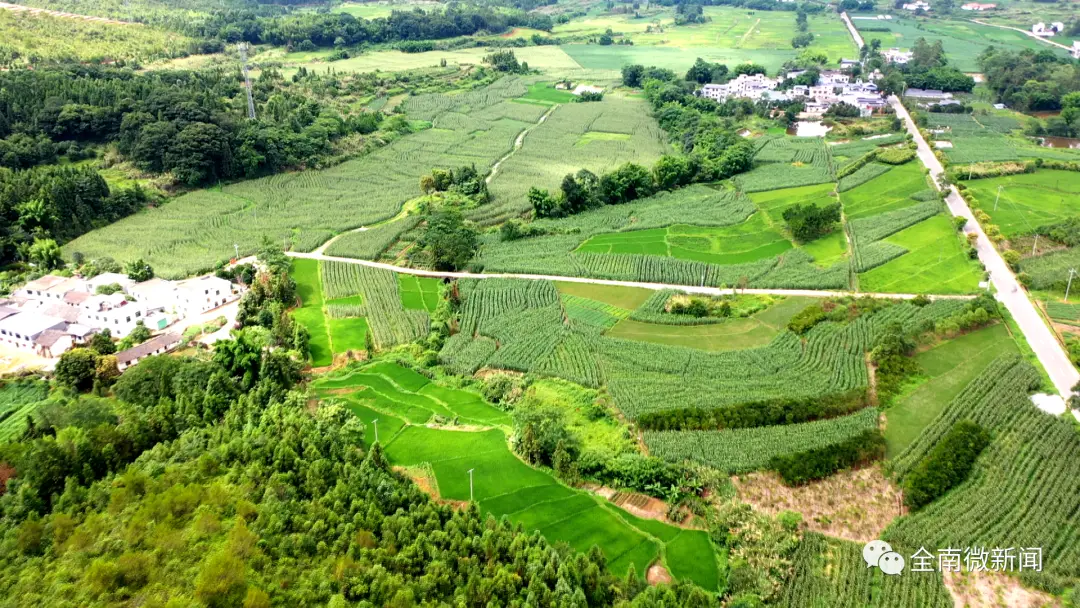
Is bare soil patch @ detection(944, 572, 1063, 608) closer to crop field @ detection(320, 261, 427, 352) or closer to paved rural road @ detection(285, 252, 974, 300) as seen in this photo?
paved rural road @ detection(285, 252, 974, 300)

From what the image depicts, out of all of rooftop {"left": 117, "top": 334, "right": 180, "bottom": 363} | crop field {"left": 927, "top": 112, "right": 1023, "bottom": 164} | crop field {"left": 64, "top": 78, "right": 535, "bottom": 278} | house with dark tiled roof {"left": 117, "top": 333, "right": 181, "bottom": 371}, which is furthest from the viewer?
crop field {"left": 927, "top": 112, "right": 1023, "bottom": 164}

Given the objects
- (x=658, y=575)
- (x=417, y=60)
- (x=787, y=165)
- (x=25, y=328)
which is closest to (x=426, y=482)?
(x=658, y=575)

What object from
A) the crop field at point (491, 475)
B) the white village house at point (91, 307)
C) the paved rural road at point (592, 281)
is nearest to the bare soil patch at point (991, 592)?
the crop field at point (491, 475)

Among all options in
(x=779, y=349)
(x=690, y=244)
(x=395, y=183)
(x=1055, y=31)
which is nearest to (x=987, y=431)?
(x=779, y=349)

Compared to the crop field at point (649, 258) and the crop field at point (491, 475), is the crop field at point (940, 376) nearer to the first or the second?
the crop field at point (649, 258)

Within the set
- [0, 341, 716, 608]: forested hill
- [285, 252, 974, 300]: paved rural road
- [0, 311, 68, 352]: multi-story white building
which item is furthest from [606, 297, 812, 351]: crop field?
[0, 311, 68, 352]: multi-story white building

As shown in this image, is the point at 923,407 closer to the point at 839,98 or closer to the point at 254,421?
the point at 254,421

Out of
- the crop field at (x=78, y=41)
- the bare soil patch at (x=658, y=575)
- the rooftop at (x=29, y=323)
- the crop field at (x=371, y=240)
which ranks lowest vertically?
the bare soil patch at (x=658, y=575)
